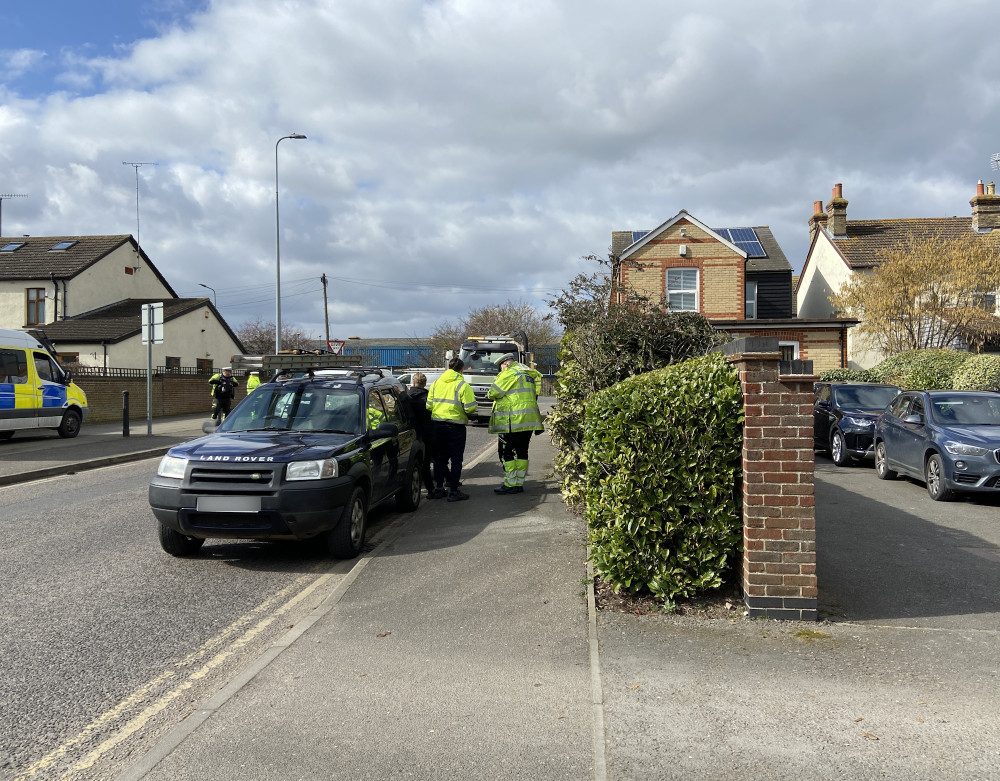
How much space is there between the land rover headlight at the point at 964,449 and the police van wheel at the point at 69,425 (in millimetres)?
18229

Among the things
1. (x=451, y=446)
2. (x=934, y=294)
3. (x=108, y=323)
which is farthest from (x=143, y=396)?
(x=934, y=294)

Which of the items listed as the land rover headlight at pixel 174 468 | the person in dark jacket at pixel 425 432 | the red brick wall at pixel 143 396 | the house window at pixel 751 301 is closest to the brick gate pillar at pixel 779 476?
the land rover headlight at pixel 174 468

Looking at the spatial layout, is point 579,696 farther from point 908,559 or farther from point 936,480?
point 936,480

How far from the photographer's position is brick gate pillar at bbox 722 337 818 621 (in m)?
4.62

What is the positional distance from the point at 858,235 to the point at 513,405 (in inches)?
1239

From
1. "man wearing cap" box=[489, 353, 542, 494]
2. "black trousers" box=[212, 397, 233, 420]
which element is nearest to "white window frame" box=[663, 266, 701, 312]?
"black trousers" box=[212, 397, 233, 420]

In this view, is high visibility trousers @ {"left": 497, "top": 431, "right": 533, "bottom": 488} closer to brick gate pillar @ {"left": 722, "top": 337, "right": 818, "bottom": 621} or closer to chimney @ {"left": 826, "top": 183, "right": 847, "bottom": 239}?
brick gate pillar @ {"left": 722, "top": 337, "right": 818, "bottom": 621}

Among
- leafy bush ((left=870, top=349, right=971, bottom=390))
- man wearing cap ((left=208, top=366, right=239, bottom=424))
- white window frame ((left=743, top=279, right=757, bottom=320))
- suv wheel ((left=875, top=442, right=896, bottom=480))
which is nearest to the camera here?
suv wheel ((left=875, top=442, right=896, bottom=480))

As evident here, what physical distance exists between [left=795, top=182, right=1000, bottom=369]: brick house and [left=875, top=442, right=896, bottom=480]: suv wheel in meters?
20.6

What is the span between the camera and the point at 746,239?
107 feet

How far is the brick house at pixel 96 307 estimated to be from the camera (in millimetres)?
30988

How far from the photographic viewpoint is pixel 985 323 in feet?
85.9

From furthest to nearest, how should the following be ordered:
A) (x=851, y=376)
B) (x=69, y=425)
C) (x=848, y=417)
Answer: (x=851, y=376)
(x=69, y=425)
(x=848, y=417)

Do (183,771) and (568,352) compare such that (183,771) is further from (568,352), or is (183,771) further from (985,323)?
(985,323)
